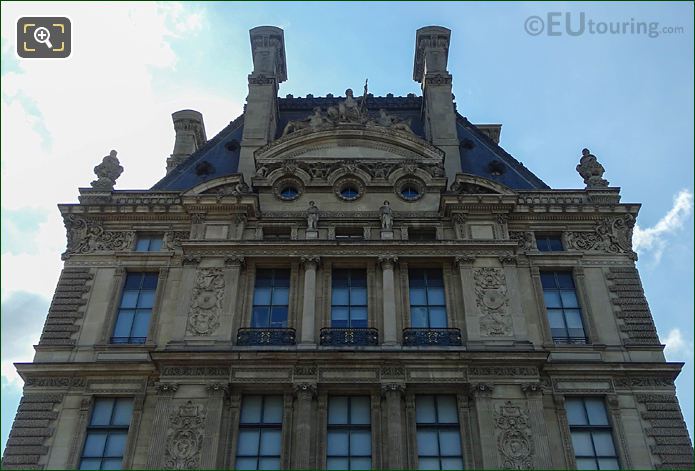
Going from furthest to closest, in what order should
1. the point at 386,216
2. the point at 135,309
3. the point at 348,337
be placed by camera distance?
the point at 386,216 < the point at 135,309 < the point at 348,337

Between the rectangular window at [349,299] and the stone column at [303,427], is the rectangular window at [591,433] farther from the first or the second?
the stone column at [303,427]

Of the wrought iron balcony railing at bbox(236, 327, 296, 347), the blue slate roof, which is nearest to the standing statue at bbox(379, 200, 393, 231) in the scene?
the blue slate roof

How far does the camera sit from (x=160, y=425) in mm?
20328

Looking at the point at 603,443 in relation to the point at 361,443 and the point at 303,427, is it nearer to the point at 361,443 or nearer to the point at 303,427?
the point at 361,443

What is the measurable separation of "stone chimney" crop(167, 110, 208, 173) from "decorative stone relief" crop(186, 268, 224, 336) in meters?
9.10

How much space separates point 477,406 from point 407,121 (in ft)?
37.3

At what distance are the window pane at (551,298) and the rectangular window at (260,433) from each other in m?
8.24

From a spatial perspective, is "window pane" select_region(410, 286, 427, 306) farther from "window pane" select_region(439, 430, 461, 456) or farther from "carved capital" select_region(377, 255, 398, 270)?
"window pane" select_region(439, 430, 461, 456)

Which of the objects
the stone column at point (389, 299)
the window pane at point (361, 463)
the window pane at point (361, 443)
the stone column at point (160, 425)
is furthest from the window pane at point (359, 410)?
the stone column at point (160, 425)

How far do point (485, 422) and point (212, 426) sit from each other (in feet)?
22.1

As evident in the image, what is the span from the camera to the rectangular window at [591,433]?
67.3ft

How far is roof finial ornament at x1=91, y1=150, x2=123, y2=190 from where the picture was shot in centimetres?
2639

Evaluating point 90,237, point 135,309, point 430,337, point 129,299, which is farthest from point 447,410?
point 90,237

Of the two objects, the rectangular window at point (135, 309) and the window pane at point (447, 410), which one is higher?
the rectangular window at point (135, 309)
